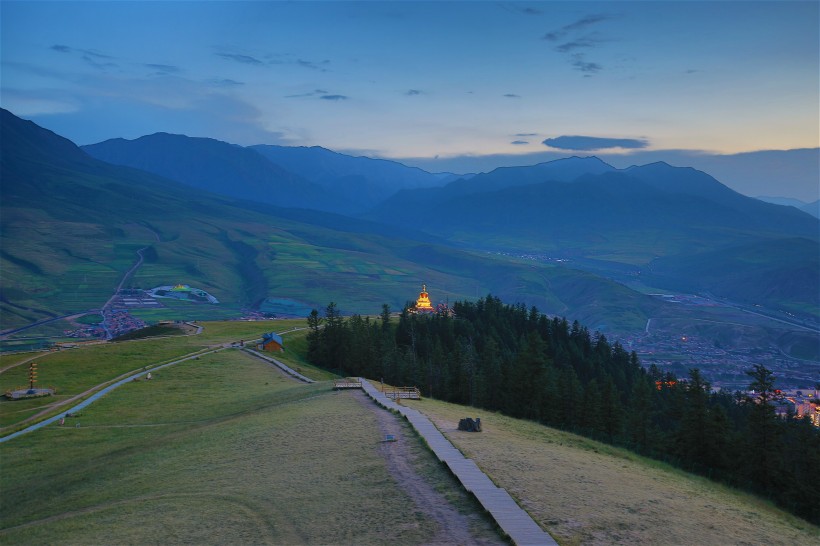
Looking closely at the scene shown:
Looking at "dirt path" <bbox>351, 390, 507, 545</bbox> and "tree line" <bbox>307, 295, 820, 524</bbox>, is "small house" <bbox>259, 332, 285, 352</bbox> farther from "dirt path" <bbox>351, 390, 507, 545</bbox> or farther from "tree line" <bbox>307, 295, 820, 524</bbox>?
"dirt path" <bbox>351, 390, 507, 545</bbox>

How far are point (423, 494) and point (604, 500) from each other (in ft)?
26.4

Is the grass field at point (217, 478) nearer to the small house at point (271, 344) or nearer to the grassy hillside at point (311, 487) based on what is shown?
the grassy hillside at point (311, 487)

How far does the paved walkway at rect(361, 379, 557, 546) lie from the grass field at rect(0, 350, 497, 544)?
0.75 m

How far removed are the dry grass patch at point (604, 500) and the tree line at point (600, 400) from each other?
2223cm

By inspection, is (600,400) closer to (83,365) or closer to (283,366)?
(283,366)

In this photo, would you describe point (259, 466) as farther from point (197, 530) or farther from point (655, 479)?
point (655, 479)

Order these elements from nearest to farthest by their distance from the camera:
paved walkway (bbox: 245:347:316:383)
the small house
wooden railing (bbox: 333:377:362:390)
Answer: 1. wooden railing (bbox: 333:377:362:390)
2. paved walkway (bbox: 245:347:316:383)
3. the small house

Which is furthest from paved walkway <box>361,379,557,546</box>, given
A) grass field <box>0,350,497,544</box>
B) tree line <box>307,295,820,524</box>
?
tree line <box>307,295,820,524</box>

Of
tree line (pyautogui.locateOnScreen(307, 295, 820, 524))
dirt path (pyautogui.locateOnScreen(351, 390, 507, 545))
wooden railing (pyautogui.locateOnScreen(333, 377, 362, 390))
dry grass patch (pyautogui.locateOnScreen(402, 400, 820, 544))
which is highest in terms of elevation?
dirt path (pyautogui.locateOnScreen(351, 390, 507, 545))

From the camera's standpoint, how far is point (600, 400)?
2872 inches

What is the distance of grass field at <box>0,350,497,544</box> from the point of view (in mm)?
24513

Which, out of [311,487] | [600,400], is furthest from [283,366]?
[311,487]

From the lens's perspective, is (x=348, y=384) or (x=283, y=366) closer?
(x=348, y=384)

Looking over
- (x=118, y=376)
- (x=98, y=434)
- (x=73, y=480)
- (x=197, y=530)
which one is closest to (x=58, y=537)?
(x=197, y=530)
